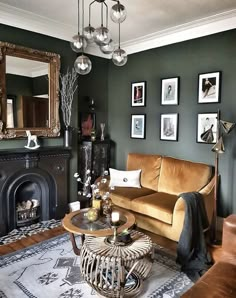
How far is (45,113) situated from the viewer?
3.86m

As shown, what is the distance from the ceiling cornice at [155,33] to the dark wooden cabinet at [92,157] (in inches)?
70.8

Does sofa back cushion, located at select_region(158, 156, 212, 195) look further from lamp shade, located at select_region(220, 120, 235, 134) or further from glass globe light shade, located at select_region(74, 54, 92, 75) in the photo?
glass globe light shade, located at select_region(74, 54, 92, 75)

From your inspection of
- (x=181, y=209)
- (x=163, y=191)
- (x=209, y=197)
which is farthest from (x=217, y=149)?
(x=163, y=191)

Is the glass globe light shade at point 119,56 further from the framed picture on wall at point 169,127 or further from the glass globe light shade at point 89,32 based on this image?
the framed picture on wall at point 169,127

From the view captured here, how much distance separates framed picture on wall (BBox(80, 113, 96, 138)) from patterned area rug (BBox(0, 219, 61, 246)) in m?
1.69

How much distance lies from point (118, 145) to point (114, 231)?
2883mm

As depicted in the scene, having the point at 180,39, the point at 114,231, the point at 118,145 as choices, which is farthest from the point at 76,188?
the point at 180,39

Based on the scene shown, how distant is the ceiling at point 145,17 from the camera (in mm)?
3100

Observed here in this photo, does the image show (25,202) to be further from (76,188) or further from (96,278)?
(96,278)

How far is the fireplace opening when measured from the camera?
371cm

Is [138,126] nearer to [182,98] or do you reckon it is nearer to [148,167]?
[148,167]

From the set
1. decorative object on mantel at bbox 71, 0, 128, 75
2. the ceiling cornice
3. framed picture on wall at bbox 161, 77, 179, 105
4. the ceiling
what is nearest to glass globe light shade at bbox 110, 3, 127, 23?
decorative object on mantel at bbox 71, 0, 128, 75

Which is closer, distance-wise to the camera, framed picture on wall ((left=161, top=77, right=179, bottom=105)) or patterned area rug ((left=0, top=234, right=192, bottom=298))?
patterned area rug ((left=0, top=234, right=192, bottom=298))

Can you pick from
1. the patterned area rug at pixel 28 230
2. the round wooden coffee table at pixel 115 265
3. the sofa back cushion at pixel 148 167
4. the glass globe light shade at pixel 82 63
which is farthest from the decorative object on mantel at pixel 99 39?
the patterned area rug at pixel 28 230
